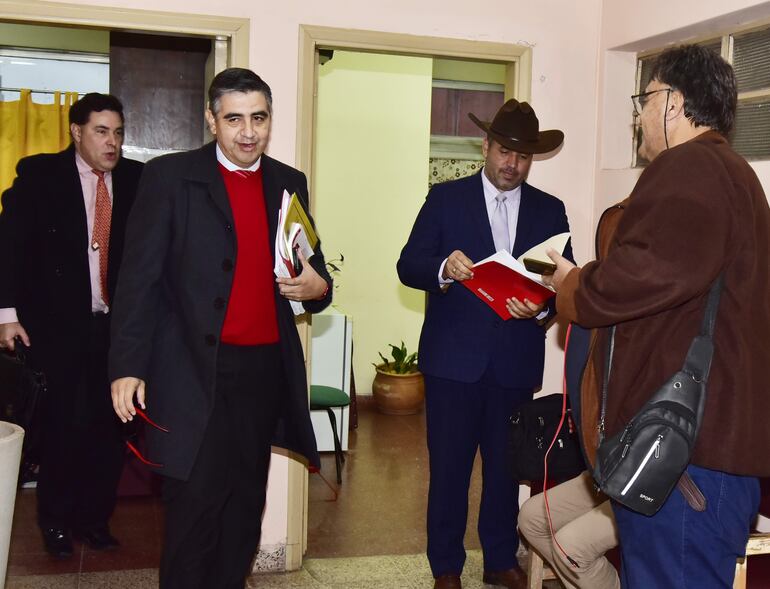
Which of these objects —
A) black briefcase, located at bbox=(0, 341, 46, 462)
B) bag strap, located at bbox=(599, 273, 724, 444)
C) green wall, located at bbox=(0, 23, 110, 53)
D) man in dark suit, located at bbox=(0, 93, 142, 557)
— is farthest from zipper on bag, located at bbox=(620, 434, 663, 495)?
green wall, located at bbox=(0, 23, 110, 53)

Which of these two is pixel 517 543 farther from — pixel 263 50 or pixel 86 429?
pixel 263 50

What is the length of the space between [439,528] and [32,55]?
492 centimetres

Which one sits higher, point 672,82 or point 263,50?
point 263,50

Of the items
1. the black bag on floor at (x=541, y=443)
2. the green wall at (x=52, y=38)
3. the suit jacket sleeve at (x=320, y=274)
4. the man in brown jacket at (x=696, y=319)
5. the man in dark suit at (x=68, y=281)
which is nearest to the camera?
the man in brown jacket at (x=696, y=319)

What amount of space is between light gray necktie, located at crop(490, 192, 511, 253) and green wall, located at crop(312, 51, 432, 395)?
321 centimetres

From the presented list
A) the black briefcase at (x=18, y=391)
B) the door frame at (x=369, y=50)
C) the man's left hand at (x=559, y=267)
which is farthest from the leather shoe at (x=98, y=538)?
the man's left hand at (x=559, y=267)

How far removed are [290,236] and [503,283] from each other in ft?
2.42

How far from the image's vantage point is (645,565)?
6.19 ft

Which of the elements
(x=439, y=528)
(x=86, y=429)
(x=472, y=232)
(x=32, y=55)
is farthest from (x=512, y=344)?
(x=32, y=55)

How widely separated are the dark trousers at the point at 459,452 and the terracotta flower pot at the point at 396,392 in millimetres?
3160

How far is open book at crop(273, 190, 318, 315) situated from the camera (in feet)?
7.86

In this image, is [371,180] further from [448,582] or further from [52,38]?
[448,582]

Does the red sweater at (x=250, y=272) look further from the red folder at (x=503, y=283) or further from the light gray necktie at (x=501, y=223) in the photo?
the light gray necktie at (x=501, y=223)

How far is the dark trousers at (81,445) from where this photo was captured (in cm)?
360
